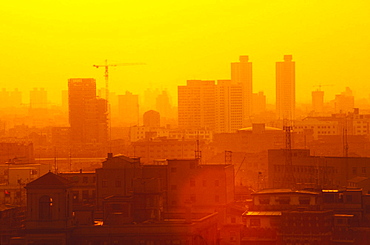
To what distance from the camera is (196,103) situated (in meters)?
112

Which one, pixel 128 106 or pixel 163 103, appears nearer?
pixel 128 106

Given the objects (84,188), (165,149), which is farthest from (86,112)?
(84,188)

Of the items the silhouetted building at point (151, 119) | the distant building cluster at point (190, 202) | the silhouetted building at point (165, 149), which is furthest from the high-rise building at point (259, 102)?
the distant building cluster at point (190, 202)

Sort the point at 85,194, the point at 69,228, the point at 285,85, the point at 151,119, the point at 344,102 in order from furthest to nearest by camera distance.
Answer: the point at 285,85 → the point at 344,102 → the point at 151,119 → the point at 85,194 → the point at 69,228

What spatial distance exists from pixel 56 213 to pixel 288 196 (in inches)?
203

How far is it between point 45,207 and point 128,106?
107245 millimetres

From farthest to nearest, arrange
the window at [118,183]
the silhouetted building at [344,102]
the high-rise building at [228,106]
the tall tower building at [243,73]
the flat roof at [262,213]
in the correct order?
1. the tall tower building at [243,73]
2. the silhouetted building at [344,102]
3. the high-rise building at [228,106]
4. the window at [118,183]
5. the flat roof at [262,213]

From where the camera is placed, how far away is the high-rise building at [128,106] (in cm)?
12660

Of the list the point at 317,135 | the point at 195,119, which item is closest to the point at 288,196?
the point at 317,135

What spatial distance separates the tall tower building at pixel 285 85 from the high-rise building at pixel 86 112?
3649cm

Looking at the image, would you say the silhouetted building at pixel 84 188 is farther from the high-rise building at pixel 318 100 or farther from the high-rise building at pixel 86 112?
the high-rise building at pixel 318 100

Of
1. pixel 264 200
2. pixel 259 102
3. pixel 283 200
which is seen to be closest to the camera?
pixel 283 200

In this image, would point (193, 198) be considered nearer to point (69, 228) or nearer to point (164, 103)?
point (69, 228)

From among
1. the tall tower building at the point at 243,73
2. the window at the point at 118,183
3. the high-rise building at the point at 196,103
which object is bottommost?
the window at the point at 118,183
